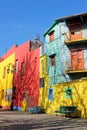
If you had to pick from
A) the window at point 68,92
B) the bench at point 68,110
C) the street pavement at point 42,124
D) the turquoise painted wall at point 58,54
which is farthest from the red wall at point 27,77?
the street pavement at point 42,124

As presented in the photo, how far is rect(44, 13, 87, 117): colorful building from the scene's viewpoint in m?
26.0

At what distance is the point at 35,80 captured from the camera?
104 feet

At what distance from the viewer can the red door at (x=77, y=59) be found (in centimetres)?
2652

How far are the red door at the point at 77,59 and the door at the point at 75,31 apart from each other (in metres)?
1.42

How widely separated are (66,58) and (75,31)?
9.40 feet

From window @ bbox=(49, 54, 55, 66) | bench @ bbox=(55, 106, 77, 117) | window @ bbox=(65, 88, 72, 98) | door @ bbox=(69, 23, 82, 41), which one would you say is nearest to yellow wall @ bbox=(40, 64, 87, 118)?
window @ bbox=(65, 88, 72, 98)

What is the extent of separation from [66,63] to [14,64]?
43.4ft

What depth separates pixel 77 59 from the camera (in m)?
26.8

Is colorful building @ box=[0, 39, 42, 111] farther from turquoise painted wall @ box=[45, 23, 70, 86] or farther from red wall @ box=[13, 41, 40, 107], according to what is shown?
turquoise painted wall @ box=[45, 23, 70, 86]

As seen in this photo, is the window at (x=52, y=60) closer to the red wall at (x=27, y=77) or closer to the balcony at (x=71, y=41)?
the balcony at (x=71, y=41)

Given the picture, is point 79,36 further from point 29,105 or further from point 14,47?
point 14,47

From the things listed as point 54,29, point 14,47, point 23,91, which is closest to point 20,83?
point 23,91

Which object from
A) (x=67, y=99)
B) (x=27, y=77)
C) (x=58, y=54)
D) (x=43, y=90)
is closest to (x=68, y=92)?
(x=67, y=99)

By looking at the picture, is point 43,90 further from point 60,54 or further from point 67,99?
point 67,99
